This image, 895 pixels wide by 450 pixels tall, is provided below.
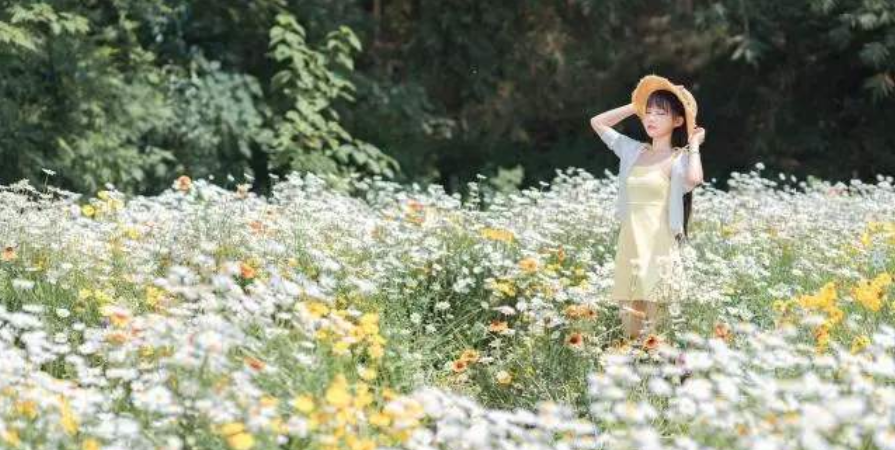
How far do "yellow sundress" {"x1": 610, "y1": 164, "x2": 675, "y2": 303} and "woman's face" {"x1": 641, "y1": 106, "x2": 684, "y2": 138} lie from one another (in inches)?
5.7

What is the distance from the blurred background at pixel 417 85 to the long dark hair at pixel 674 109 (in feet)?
18.1

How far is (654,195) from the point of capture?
219 inches

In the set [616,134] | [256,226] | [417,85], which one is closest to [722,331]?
[616,134]

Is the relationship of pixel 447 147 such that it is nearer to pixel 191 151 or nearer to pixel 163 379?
pixel 191 151

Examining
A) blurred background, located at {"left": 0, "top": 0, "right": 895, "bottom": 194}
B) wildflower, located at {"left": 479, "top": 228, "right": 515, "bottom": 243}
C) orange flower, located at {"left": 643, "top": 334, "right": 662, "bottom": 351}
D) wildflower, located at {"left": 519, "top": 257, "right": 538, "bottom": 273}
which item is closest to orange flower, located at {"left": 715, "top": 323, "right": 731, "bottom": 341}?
orange flower, located at {"left": 643, "top": 334, "right": 662, "bottom": 351}

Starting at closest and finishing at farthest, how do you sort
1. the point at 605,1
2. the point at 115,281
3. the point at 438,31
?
the point at 115,281
the point at 605,1
the point at 438,31

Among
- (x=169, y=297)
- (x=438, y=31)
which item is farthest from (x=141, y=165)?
(x=169, y=297)

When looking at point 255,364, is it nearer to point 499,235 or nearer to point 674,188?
point 674,188

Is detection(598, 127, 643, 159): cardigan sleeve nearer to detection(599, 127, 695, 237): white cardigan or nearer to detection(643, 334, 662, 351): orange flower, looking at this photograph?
detection(599, 127, 695, 237): white cardigan

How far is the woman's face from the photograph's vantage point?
5617 mm

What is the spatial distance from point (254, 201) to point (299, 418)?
11.5ft

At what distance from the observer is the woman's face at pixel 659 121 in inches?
221

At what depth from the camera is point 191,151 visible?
40.0 feet

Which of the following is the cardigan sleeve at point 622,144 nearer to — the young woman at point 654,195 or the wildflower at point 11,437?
the young woman at point 654,195
